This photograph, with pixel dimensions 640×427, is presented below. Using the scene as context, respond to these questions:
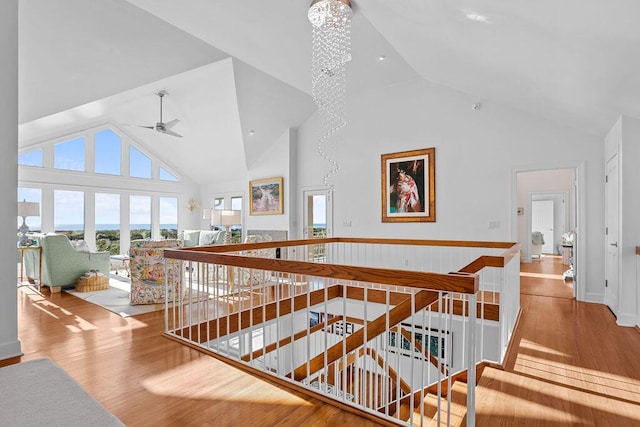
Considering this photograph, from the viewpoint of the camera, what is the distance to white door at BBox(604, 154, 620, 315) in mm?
3906

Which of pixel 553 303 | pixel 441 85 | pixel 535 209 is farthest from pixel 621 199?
pixel 535 209

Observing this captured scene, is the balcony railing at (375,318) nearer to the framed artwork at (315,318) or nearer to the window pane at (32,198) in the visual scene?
the framed artwork at (315,318)

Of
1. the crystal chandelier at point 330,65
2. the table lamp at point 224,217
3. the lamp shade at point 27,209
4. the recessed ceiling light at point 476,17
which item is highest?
the crystal chandelier at point 330,65

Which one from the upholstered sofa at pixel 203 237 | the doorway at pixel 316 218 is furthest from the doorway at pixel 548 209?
the upholstered sofa at pixel 203 237

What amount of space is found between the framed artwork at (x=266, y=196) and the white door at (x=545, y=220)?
8.38 metres

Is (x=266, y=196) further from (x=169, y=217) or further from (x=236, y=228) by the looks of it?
(x=169, y=217)

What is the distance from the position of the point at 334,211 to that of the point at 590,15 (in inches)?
202

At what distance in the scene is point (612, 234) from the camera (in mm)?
4094

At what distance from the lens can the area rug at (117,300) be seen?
431 cm

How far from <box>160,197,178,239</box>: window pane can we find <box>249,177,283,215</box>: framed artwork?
3146 mm

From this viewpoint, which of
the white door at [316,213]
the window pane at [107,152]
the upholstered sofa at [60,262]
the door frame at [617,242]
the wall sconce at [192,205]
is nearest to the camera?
the door frame at [617,242]

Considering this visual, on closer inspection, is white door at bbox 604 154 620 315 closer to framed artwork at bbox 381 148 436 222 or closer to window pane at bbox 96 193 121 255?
framed artwork at bbox 381 148 436 222

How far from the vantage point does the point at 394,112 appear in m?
6.12

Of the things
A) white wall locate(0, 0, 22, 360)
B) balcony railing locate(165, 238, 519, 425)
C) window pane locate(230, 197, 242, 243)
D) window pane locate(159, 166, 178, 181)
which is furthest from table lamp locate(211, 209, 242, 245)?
window pane locate(159, 166, 178, 181)
